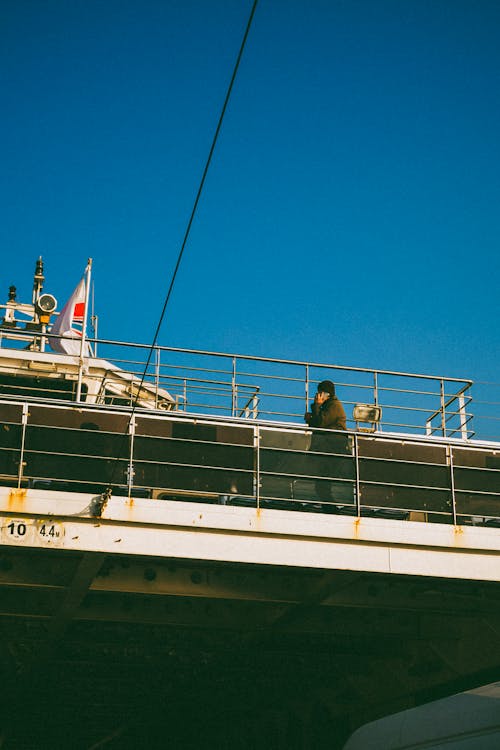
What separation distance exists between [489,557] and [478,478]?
3.92 ft

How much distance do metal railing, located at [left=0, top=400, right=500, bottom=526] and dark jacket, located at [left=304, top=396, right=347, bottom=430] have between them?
21cm

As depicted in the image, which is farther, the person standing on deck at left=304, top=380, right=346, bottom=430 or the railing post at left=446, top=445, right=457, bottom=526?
the person standing on deck at left=304, top=380, right=346, bottom=430

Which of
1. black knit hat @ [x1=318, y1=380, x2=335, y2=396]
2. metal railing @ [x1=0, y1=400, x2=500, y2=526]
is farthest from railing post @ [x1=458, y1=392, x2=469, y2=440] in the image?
black knit hat @ [x1=318, y1=380, x2=335, y2=396]

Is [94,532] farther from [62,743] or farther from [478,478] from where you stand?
[62,743]

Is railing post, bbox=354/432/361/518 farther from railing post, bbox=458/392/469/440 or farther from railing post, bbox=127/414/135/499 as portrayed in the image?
railing post, bbox=458/392/469/440

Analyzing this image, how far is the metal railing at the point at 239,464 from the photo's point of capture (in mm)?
10391

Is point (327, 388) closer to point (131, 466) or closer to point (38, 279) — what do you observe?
point (131, 466)

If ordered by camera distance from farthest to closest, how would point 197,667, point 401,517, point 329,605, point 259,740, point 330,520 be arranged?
point 259,740
point 197,667
point 329,605
point 401,517
point 330,520

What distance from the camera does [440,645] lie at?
45.7 feet

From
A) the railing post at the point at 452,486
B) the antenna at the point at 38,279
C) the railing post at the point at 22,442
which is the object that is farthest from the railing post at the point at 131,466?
the antenna at the point at 38,279

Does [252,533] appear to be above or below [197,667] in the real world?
above

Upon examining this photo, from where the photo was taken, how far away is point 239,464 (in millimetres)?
11078

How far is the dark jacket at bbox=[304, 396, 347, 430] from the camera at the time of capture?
1161cm

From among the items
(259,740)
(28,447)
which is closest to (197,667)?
(259,740)
